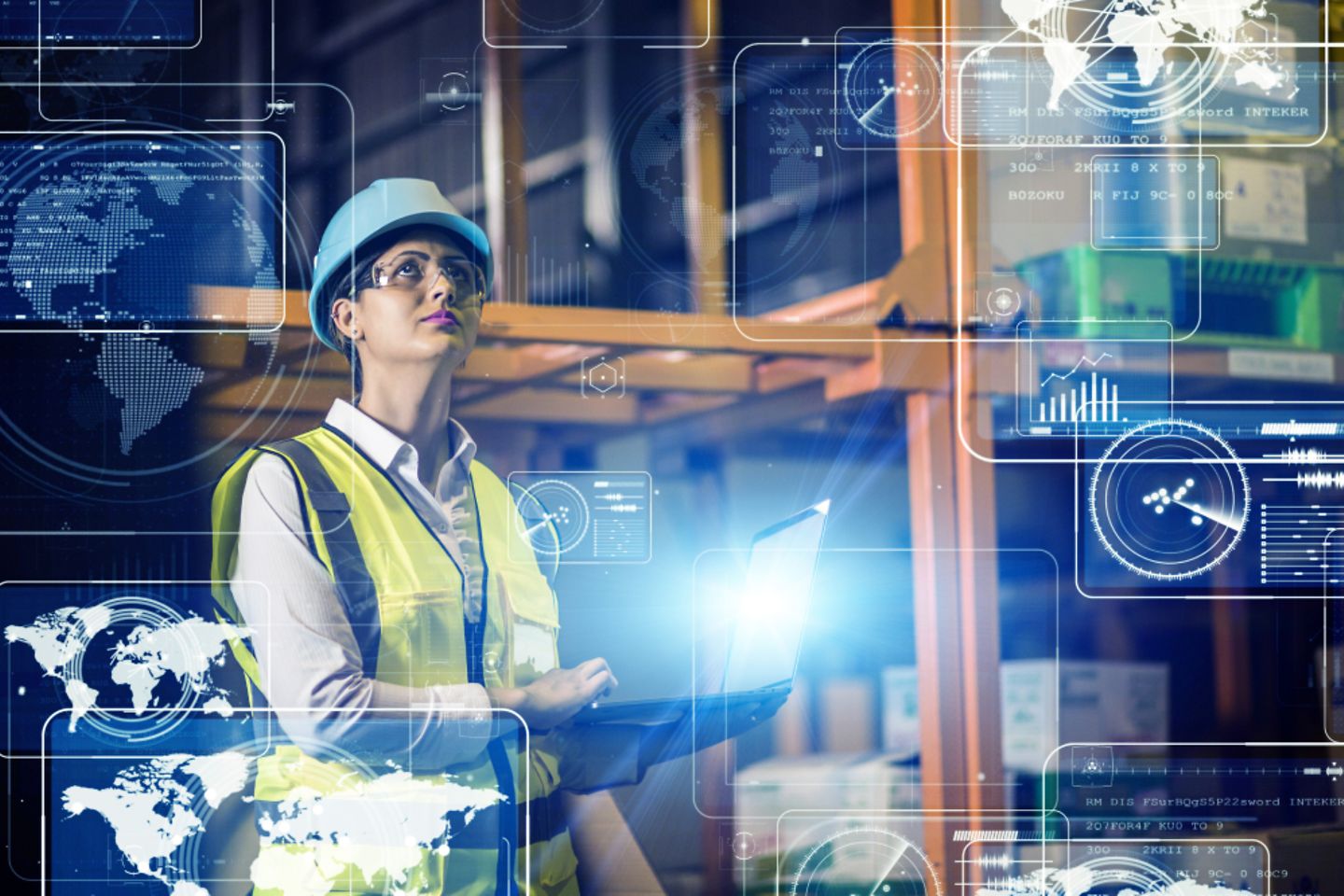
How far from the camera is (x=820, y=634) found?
6.36 feet

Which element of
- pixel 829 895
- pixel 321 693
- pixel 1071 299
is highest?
A: pixel 1071 299

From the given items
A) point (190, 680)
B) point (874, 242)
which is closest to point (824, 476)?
point (874, 242)

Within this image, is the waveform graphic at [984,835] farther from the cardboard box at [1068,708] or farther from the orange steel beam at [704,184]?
the orange steel beam at [704,184]

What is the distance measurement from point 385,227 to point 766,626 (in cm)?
80

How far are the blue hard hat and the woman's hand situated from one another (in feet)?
1.86

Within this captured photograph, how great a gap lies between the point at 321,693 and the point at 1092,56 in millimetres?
1454

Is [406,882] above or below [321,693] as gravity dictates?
below

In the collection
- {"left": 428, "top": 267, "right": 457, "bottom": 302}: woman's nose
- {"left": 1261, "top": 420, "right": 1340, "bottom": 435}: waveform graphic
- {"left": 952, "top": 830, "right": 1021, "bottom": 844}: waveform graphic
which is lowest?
{"left": 952, "top": 830, "right": 1021, "bottom": 844}: waveform graphic

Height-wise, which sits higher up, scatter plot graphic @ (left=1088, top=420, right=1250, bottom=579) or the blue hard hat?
the blue hard hat

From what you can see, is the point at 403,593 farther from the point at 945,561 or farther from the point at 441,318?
the point at 945,561

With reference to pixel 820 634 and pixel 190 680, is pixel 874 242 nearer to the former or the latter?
pixel 820 634

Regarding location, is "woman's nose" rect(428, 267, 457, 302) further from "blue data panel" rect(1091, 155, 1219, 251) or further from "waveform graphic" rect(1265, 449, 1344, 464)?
"waveform graphic" rect(1265, 449, 1344, 464)

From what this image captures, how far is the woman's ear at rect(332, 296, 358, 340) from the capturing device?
1941 millimetres

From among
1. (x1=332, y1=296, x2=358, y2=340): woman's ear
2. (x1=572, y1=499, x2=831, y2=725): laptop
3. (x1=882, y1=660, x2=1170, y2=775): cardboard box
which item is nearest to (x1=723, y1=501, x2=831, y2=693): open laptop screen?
(x1=572, y1=499, x2=831, y2=725): laptop
